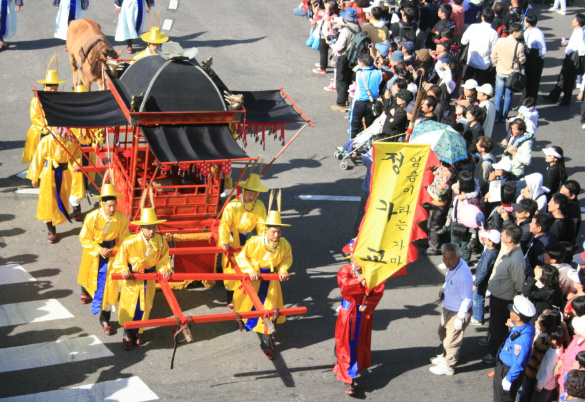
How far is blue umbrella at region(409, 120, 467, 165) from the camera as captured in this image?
10.1 m

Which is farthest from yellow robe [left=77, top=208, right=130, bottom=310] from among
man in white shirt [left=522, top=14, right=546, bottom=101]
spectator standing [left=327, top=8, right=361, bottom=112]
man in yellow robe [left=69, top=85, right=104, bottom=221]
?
man in white shirt [left=522, top=14, right=546, bottom=101]

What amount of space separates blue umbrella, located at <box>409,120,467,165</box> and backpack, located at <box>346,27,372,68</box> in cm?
388

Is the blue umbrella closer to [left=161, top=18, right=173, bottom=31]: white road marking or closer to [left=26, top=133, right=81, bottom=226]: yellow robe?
A: [left=26, top=133, right=81, bottom=226]: yellow robe

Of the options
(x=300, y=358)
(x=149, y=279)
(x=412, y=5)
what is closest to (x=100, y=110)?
(x=149, y=279)

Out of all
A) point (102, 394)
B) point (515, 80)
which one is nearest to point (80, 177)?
point (102, 394)

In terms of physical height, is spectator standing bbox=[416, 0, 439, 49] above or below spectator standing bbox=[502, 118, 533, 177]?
above

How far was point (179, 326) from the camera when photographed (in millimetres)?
7426

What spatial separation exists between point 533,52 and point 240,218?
8.26 metres

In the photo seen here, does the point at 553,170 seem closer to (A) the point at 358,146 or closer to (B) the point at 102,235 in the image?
(A) the point at 358,146

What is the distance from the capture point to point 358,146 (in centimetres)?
1233

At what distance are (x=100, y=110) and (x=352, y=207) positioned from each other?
4150 millimetres

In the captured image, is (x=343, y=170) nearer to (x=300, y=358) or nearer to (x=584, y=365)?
(x=300, y=358)

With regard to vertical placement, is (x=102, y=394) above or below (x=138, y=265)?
below

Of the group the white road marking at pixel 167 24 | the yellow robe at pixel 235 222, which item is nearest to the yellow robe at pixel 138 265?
the yellow robe at pixel 235 222
